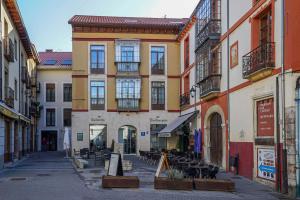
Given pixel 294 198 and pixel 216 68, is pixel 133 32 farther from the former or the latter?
pixel 294 198

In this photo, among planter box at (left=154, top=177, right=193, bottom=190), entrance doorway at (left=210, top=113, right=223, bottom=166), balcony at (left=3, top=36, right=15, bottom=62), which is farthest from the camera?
balcony at (left=3, top=36, right=15, bottom=62)

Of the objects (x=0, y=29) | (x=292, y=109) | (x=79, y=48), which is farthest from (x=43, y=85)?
(x=292, y=109)

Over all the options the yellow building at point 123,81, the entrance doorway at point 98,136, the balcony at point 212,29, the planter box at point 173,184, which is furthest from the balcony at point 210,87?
the entrance doorway at point 98,136

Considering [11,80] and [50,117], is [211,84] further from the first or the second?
[50,117]

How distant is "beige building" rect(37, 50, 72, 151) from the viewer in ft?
177

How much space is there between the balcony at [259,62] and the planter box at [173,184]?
181 inches

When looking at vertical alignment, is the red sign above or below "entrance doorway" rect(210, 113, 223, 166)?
above

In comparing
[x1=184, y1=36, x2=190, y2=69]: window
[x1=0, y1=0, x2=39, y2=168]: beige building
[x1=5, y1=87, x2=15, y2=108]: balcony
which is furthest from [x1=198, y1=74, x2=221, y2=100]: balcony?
[x1=5, y1=87, x2=15, y2=108]: balcony

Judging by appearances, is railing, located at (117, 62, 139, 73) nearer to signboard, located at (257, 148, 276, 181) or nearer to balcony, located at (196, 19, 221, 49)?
balcony, located at (196, 19, 221, 49)

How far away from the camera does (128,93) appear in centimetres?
3762

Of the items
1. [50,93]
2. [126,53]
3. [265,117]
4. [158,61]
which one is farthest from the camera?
[50,93]

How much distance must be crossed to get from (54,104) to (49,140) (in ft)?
13.9

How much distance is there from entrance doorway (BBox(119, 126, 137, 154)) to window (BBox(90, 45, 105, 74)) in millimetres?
4952

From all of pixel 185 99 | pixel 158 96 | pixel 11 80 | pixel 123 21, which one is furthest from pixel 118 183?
pixel 123 21
